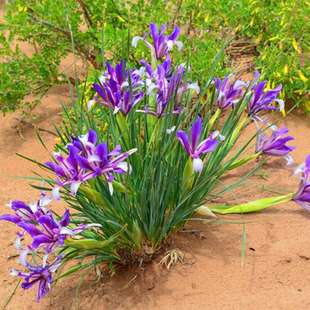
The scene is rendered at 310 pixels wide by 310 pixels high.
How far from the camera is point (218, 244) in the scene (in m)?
2.35

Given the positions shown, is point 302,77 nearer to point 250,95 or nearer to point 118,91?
point 250,95

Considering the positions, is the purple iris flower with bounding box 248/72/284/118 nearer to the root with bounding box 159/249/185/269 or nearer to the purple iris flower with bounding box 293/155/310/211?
the purple iris flower with bounding box 293/155/310/211

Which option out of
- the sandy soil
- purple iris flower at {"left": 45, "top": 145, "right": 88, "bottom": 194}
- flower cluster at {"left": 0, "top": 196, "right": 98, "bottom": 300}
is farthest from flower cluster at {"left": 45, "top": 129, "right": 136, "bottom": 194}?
the sandy soil

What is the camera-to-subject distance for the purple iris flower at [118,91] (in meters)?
2.20

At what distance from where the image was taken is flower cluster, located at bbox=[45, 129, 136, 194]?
185 centimetres

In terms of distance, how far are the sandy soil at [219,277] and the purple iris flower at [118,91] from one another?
A: 605 mm

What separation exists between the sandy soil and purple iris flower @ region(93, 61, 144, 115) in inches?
23.8

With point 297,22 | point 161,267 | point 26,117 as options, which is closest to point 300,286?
point 161,267

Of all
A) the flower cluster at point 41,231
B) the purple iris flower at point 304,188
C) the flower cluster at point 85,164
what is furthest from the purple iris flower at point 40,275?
the purple iris flower at point 304,188

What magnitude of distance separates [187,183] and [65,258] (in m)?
0.54

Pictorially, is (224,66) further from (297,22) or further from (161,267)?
(161,267)

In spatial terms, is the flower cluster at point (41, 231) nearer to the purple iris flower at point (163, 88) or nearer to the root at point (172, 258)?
the root at point (172, 258)

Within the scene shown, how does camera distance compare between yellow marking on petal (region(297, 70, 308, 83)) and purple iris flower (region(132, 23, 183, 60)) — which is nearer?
purple iris flower (region(132, 23, 183, 60))

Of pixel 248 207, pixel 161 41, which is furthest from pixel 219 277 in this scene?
pixel 161 41
